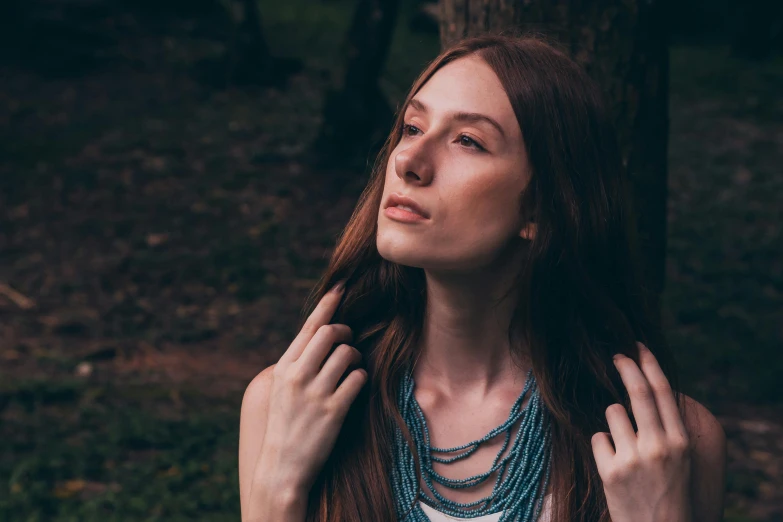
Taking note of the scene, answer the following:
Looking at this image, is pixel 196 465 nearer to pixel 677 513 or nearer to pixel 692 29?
pixel 677 513

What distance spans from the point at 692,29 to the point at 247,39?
7125 millimetres

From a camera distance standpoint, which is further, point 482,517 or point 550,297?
point 550,297

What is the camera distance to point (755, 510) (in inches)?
187

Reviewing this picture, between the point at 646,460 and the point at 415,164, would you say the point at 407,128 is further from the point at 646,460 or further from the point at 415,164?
the point at 646,460

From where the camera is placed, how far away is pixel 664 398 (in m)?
2.18

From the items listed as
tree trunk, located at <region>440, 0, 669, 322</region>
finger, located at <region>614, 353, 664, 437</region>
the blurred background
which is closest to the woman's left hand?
finger, located at <region>614, 353, 664, 437</region>

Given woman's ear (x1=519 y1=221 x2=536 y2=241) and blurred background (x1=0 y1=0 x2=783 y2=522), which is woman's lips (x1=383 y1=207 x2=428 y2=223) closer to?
woman's ear (x1=519 y1=221 x2=536 y2=241)

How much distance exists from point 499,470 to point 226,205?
7.05 metres

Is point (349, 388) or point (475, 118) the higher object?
point (475, 118)

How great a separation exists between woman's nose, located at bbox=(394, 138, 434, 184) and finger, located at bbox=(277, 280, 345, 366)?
1.30ft

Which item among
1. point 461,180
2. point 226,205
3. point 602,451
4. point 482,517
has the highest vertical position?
point 461,180

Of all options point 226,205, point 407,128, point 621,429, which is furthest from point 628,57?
point 226,205

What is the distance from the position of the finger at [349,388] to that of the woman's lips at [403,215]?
39 centimetres

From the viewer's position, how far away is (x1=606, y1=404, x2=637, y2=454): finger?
212 cm
